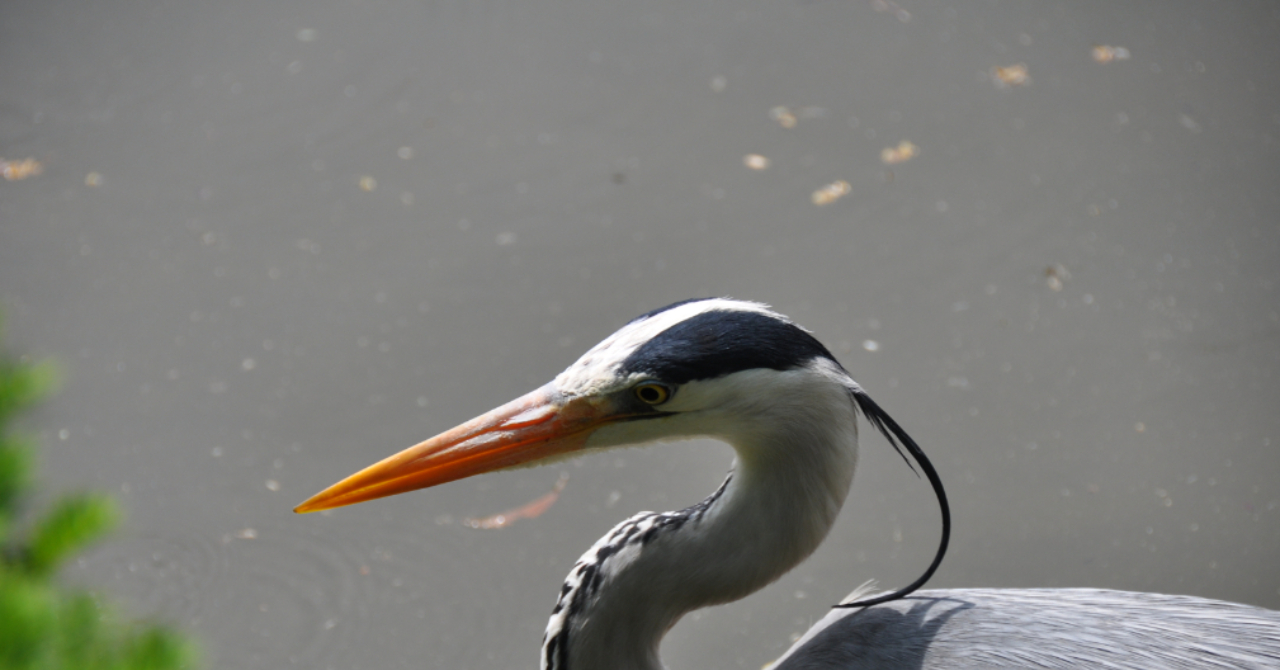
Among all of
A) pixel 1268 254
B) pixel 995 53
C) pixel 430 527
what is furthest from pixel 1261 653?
pixel 995 53

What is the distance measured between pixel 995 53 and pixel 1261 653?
105 inches

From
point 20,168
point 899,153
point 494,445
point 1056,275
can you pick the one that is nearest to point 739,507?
point 494,445

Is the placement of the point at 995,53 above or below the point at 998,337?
above

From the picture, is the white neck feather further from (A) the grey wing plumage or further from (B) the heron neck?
(A) the grey wing plumage

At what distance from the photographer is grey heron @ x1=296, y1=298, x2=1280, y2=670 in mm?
1334

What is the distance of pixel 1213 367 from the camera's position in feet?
8.52

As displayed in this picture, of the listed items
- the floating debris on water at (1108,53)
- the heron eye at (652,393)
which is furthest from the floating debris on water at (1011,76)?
the heron eye at (652,393)

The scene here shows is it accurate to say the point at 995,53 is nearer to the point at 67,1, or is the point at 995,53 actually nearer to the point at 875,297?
the point at 875,297

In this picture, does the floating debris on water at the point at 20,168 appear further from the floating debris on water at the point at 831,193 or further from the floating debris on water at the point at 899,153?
the floating debris on water at the point at 899,153

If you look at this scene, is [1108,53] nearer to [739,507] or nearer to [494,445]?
[739,507]

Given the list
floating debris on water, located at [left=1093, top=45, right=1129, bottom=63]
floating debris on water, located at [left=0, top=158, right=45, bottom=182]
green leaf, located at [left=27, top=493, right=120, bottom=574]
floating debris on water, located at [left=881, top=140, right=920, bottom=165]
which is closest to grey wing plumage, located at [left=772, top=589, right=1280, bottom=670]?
green leaf, located at [left=27, top=493, right=120, bottom=574]

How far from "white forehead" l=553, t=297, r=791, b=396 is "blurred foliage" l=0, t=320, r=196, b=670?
0.64 meters

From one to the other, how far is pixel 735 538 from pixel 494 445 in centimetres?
37

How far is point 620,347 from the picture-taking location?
1.37 m
